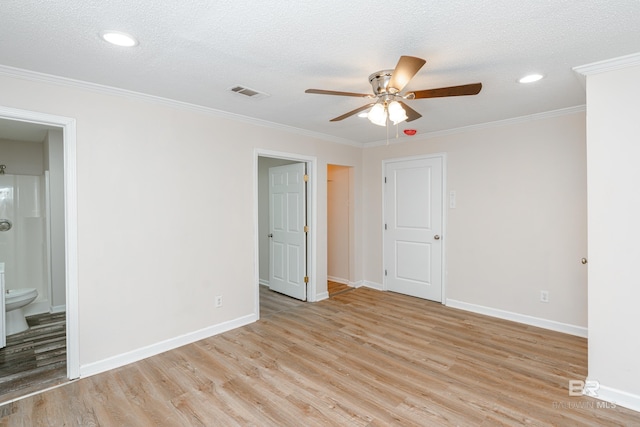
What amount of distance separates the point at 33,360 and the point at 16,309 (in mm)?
1204

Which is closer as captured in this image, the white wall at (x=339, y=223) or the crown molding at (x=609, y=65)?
the crown molding at (x=609, y=65)

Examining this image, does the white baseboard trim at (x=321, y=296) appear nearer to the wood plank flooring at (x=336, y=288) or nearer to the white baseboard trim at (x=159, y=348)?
the wood plank flooring at (x=336, y=288)

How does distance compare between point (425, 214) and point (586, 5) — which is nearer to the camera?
point (586, 5)

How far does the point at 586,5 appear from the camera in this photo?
1.59 m

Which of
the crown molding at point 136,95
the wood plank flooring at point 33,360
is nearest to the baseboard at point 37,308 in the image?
the wood plank flooring at point 33,360

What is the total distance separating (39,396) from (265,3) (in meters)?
3.04

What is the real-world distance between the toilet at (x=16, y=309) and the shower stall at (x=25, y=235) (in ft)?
1.58

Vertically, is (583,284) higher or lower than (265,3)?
lower

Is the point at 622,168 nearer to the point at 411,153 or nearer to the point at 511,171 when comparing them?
the point at 511,171

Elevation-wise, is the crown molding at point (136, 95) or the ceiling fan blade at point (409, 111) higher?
the crown molding at point (136, 95)

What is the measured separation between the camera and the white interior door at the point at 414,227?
4.44 meters

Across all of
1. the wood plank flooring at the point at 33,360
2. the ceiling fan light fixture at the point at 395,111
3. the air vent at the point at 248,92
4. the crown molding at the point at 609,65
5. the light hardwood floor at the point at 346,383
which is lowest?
the light hardwood floor at the point at 346,383

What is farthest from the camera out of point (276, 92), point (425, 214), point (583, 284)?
point (425, 214)

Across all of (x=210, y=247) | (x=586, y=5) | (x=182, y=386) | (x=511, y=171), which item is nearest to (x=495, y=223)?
(x=511, y=171)
